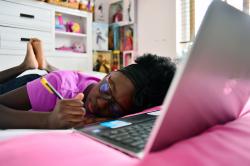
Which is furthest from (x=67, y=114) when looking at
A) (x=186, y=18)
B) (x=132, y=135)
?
(x=186, y=18)

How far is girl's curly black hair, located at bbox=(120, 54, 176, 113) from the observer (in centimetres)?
83

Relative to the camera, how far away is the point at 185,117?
32 cm

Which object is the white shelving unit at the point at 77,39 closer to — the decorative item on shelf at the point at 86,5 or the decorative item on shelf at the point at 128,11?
the decorative item on shelf at the point at 86,5

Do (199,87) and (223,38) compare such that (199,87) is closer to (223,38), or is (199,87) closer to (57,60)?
(223,38)

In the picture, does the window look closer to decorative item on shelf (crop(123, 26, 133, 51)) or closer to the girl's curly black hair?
decorative item on shelf (crop(123, 26, 133, 51))

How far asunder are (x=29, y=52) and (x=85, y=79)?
684 mm

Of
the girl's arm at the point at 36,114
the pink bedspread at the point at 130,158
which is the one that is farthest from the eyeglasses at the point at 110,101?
the pink bedspread at the point at 130,158

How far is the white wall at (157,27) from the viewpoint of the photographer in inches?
95.8

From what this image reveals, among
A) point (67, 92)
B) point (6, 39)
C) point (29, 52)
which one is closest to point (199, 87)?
point (67, 92)

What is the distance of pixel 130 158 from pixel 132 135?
98 mm

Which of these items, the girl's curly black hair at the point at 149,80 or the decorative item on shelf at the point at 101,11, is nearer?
the girl's curly black hair at the point at 149,80

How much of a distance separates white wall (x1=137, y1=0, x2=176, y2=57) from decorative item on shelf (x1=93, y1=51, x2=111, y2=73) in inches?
15.1

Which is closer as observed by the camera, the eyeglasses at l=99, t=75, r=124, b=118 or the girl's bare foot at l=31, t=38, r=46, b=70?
the eyeglasses at l=99, t=75, r=124, b=118

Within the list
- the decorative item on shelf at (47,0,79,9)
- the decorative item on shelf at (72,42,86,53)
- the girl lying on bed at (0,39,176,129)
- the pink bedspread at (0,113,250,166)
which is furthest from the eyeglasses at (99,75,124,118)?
the decorative item on shelf at (72,42,86,53)
